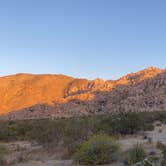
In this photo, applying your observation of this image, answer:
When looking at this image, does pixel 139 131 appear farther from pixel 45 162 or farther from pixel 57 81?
pixel 57 81

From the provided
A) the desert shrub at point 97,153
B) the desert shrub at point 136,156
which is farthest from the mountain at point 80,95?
the desert shrub at point 136,156

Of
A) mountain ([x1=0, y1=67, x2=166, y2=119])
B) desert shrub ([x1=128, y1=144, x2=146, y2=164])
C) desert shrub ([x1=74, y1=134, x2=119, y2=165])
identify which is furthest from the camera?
mountain ([x1=0, y1=67, x2=166, y2=119])

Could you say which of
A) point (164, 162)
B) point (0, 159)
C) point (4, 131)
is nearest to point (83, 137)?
point (0, 159)

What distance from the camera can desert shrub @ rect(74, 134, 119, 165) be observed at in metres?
11.0

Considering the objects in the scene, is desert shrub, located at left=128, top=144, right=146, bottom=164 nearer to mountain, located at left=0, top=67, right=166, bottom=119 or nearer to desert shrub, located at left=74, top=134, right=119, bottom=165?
desert shrub, located at left=74, top=134, right=119, bottom=165

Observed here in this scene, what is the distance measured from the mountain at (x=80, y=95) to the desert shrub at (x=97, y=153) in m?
43.2

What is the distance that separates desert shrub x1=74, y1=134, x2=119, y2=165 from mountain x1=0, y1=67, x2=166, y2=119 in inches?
1699

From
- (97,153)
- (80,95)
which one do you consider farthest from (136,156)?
(80,95)

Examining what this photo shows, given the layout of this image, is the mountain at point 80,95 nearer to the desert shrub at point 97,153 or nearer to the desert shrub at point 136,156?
the desert shrub at point 97,153

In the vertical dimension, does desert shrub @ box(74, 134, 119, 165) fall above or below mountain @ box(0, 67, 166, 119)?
below

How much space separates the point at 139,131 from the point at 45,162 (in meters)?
10.1

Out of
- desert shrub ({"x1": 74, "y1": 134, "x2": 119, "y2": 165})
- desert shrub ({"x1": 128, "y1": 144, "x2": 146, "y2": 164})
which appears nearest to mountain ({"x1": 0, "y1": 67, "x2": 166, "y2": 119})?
desert shrub ({"x1": 74, "y1": 134, "x2": 119, "y2": 165})

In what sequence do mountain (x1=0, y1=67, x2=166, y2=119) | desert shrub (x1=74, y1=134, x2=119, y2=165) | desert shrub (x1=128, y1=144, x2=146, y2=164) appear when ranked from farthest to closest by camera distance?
mountain (x1=0, y1=67, x2=166, y2=119) → desert shrub (x1=74, y1=134, x2=119, y2=165) → desert shrub (x1=128, y1=144, x2=146, y2=164)

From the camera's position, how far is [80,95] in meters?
78.6
